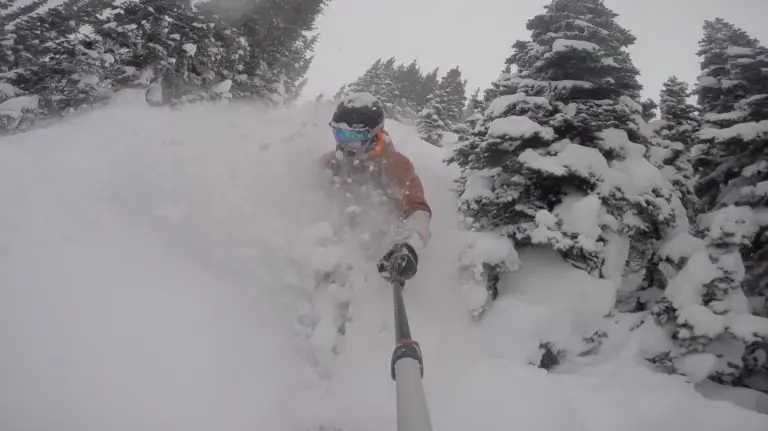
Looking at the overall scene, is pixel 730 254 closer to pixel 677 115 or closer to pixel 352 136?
pixel 352 136

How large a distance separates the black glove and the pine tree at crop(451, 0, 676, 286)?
6.36ft

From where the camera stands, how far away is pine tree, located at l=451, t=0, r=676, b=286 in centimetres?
471

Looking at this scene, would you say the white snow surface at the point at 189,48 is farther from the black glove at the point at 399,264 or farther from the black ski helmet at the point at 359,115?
the black glove at the point at 399,264

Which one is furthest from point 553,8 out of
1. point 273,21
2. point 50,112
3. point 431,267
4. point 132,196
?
point 50,112

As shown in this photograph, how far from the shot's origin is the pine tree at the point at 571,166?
15.5 feet

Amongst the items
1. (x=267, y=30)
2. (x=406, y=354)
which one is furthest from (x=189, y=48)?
(x=406, y=354)

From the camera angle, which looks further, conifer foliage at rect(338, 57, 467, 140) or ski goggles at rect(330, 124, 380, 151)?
conifer foliage at rect(338, 57, 467, 140)

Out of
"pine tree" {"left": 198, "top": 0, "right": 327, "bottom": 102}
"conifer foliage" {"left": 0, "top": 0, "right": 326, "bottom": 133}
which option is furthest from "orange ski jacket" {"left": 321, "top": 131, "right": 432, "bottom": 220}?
"pine tree" {"left": 198, "top": 0, "right": 327, "bottom": 102}

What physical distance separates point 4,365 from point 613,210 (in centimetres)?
593

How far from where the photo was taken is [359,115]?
15.7ft

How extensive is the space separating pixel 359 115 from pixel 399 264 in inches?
88.7

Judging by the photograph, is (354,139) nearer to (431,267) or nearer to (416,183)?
(416,183)

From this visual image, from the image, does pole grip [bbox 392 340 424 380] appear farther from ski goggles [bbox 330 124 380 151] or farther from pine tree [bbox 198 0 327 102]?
pine tree [bbox 198 0 327 102]

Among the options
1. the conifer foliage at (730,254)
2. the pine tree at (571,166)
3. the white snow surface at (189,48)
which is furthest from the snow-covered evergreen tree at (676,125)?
the white snow surface at (189,48)
